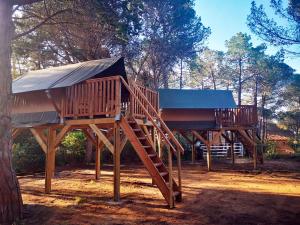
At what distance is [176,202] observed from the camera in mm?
8844

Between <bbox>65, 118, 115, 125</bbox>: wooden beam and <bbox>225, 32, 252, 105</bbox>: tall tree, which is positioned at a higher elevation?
<bbox>225, 32, 252, 105</bbox>: tall tree

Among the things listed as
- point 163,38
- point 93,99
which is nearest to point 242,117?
point 163,38

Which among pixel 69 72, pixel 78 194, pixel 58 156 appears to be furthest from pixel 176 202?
pixel 58 156

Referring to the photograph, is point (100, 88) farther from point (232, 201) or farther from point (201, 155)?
point (201, 155)

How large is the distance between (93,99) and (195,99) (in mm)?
12026

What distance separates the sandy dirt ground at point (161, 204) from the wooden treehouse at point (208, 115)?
21.9 feet

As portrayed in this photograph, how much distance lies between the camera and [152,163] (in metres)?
8.65

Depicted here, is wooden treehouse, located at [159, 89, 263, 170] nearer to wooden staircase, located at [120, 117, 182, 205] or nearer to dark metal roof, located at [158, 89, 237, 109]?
dark metal roof, located at [158, 89, 237, 109]

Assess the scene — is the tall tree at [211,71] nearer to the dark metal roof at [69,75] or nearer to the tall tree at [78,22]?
the tall tree at [78,22]

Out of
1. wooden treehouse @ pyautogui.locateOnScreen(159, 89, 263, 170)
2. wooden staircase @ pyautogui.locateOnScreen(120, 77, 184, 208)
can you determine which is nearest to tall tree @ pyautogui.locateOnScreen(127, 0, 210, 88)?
wooden treehouse @ pyautogui.locateOnScreen(159, 89, 263, 170)

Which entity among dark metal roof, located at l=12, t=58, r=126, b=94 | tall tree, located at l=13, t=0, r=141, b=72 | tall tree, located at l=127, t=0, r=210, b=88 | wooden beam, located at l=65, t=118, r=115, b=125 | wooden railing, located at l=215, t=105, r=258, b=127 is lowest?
wooden beam, located at l=65, t=118, r=115, b=125

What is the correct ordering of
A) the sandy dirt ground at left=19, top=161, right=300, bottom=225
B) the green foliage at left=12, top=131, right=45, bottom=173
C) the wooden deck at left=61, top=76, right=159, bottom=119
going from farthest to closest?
1. the green foliage at left=12, top=131, right=45, bottom=173
2. the wooden deck at left=61, top=76, right=159, bottom=119
3. the sandy dirt ground at left=19, top=161, right=300, bottom=225

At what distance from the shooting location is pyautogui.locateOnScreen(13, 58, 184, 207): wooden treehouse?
9.01 m

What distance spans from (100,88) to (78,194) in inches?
146
